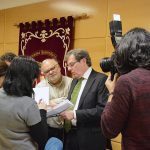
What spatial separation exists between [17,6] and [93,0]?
143 cm

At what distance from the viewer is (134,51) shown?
4.03 ft

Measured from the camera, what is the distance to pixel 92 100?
2.33 meters

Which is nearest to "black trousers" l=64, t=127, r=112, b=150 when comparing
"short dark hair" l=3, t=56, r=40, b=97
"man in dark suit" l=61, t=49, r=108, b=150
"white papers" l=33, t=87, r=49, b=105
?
"man in dark suit" l=61, t=49, r=108, b=150

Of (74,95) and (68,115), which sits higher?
(74,95)

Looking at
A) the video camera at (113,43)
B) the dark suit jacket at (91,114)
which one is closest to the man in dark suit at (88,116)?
the dark suit jacket at (91,114)

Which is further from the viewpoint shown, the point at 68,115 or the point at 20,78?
the point at 68,115

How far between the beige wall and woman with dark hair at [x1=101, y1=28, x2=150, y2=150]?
1879 mm

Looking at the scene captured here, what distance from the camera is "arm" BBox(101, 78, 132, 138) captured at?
117 centimetres

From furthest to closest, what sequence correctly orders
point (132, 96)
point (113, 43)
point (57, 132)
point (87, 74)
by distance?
point (57, 132), point (87, 74), point (113, 43), point (132, 96)

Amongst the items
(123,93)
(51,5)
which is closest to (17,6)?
(51,5)

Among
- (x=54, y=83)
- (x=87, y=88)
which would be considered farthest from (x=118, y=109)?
(x=54, y=83)

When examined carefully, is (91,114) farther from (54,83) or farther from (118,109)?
(118,109)

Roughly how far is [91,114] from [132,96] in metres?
1.13

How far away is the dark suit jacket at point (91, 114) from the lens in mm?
2287
